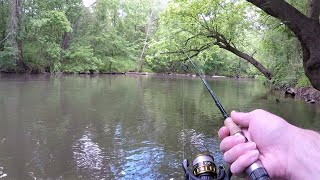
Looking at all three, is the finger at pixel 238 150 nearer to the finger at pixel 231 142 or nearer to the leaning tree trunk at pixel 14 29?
the finger at pixel 231 142

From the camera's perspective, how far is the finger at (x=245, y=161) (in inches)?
58.5

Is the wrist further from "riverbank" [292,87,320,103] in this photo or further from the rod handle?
"riverbank" [292,87,320,103]

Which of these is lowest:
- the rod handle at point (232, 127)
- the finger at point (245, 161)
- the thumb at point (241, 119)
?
the finger at point (245, 161)

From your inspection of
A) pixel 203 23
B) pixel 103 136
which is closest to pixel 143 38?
pixel 203 23

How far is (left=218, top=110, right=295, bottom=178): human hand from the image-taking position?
1.52 meters

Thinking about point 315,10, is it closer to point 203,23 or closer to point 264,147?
point 264,147

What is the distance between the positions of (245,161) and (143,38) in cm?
5967

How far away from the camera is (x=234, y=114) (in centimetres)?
180

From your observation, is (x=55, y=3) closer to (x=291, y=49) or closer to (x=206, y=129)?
(x=291, y=49)

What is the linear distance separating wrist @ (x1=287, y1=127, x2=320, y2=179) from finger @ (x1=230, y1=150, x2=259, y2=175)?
0.15m

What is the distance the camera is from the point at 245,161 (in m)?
1.49

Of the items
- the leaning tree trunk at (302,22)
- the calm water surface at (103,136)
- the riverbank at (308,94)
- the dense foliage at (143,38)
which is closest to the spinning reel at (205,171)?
the calm water surface at (103,136)

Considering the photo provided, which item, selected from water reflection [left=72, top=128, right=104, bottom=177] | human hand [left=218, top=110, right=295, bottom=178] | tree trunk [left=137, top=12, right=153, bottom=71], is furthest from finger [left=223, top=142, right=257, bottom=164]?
tree trunk [left=137, top=12, right=153, bottom=71]

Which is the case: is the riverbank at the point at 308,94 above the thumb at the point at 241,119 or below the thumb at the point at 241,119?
below
